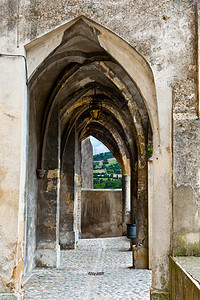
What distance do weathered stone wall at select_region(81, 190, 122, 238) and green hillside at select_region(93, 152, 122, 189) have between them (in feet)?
49.2

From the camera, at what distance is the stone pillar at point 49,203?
8820mm

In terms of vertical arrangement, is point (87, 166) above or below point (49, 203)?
above

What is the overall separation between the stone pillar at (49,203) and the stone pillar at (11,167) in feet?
14.0

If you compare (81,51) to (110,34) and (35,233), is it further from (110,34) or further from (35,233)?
(35,233)

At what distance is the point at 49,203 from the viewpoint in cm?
897

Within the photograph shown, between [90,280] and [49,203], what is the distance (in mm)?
2155

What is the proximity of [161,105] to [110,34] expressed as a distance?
3.71ft

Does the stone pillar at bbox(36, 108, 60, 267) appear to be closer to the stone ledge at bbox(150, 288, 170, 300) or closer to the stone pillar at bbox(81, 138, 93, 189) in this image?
the stone ledge at bbox(150, 288, 170, 300)

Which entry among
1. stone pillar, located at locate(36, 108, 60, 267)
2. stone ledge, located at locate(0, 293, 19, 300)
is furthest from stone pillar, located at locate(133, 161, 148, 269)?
stone ledge, located at locate(0, 293, 19, 300)

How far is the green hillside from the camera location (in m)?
34.9

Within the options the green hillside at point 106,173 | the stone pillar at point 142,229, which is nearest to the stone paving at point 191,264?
the stone pillar at point 142,229

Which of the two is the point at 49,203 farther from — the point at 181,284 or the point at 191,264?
the point at 181,284

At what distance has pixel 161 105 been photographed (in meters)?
4.71

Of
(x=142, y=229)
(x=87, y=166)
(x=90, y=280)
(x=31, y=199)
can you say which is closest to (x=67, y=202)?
(x=142, y=229)
